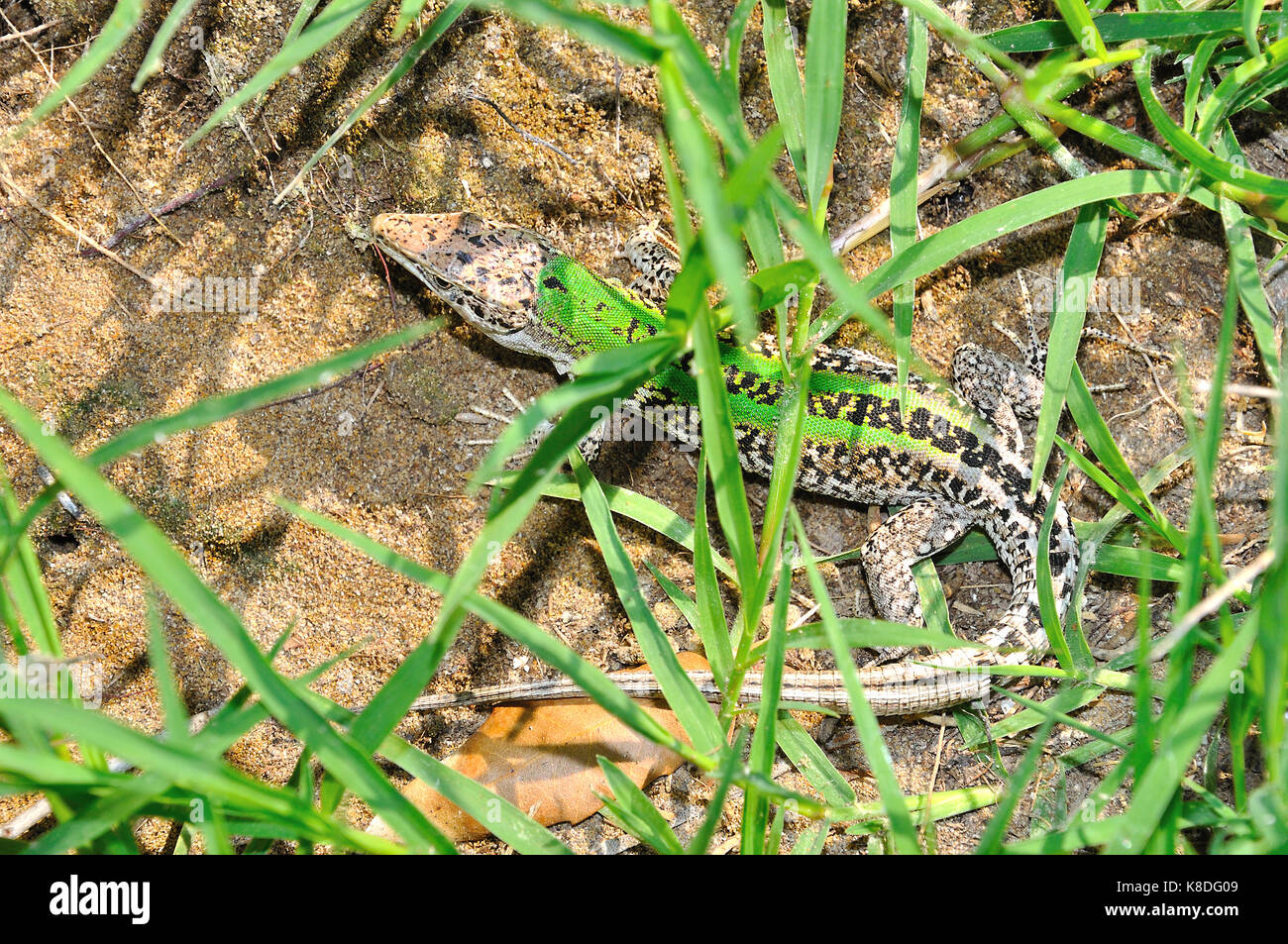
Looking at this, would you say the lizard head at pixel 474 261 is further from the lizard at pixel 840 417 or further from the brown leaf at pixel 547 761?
the brown leaf at pixel 547 761

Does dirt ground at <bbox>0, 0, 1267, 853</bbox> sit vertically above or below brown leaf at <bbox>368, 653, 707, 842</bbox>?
above

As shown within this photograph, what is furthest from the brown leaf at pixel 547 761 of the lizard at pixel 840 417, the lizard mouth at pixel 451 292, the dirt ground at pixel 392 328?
the lizard mouth at pixel 451 292

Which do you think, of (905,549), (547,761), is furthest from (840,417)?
(547,761)

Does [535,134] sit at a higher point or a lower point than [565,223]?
higher

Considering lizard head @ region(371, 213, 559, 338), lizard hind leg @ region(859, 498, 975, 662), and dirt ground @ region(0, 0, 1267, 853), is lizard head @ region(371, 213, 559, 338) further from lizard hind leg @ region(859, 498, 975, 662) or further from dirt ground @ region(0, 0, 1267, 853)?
lizard hind leg @ region(859, 498, 975, 662)

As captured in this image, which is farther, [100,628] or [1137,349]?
[1137,349]

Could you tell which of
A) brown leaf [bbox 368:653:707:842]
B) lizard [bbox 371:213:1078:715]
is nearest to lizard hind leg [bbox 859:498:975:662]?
lizard [bbox 371:213:1078:715]

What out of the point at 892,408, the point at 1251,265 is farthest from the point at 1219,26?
the point at 892,408

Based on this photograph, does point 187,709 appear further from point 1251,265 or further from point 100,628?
point 1251,265
